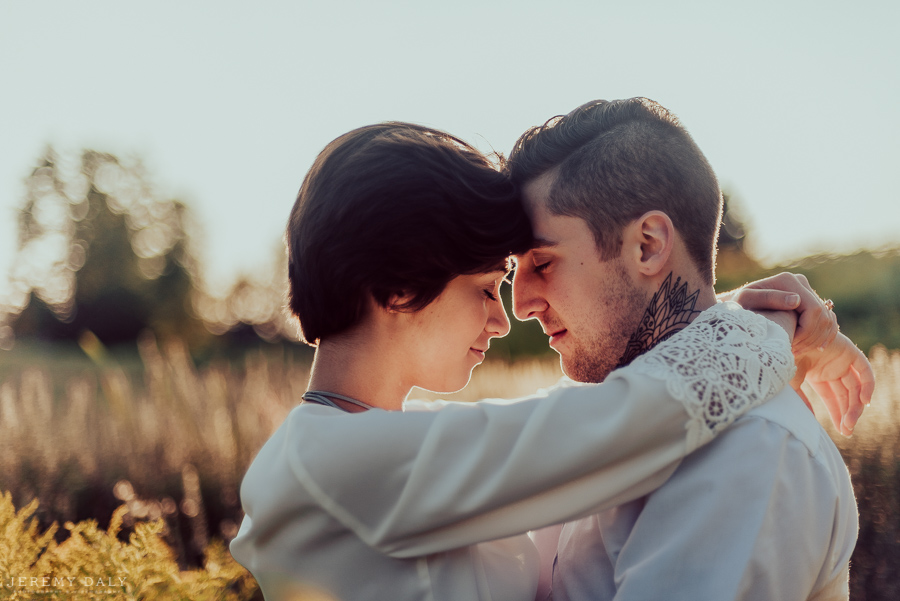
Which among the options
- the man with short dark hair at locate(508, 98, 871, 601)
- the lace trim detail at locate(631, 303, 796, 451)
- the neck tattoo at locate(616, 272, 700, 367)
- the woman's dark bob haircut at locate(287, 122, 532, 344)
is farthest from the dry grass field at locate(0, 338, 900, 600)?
the lace trim detail at locate(631, 303, 796, 451)

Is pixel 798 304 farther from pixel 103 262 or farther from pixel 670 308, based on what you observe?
pixel 103 262

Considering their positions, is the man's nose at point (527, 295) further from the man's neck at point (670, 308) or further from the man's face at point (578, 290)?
the man's neck at point (670, 308)

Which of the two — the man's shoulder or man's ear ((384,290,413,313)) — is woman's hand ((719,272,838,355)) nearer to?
the man's shoulder

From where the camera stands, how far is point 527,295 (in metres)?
2.57

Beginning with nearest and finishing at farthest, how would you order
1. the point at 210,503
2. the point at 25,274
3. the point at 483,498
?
the point at 483,498 → the point at 210,503 → the point at 25,274

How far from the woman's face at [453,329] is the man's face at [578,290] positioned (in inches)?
9.3

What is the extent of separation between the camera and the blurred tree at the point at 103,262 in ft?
90.0

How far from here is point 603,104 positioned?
254cm

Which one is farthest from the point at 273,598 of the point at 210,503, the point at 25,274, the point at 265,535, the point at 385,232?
the point at 25,274

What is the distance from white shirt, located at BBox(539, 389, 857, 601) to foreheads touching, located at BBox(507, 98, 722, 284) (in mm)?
873

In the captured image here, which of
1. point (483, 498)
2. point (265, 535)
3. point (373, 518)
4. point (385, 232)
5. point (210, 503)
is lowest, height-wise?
point (210, 503)

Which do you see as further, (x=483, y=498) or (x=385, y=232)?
(x=385, y=232)

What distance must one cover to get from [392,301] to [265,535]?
2.63 ft

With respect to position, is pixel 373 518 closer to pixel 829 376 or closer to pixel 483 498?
pixel 483 498
